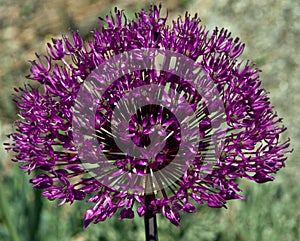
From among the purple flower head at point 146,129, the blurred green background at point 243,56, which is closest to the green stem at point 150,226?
the purple flower head at point 146,129

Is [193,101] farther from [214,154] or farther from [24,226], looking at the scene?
[24,226]

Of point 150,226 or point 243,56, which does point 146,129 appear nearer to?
point 150,226

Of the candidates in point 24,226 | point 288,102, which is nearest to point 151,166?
point 24,226

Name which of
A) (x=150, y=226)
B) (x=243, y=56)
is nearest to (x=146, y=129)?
(x=150, y=226)

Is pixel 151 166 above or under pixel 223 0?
under

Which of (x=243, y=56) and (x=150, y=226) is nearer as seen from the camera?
(x=150, y=226)

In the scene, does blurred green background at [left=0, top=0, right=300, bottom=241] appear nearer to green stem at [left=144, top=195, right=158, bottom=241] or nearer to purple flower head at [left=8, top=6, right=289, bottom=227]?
purple flower head at [left=8, top=6, right=289, bottom=227]

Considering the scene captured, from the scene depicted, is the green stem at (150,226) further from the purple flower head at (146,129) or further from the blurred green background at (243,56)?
the blurred green background at (243,56)
